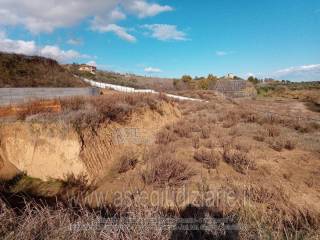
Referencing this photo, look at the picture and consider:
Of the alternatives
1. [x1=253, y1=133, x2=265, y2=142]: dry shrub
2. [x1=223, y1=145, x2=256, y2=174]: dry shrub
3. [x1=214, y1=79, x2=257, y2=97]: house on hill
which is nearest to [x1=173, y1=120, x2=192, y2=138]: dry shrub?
[x1=223, y1=145, x2=256, y2=174]: dry shrub

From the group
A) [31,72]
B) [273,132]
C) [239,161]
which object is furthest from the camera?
[31,72]

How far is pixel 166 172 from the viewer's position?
20.4ft

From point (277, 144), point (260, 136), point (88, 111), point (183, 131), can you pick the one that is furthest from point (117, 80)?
point (277, 144)

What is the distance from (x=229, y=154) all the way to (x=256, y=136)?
3254mm

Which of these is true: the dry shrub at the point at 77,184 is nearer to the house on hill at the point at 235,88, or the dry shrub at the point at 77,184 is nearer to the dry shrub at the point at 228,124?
the dry shrub at the point at 228,124

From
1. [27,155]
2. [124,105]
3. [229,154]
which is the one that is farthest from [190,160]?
[27,155]

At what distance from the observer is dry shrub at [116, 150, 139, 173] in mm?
6855

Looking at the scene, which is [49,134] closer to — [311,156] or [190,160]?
[190,160]

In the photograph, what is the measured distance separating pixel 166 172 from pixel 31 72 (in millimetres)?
22595

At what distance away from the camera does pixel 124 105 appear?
9984 mm

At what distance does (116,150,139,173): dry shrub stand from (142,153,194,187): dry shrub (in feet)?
2.02

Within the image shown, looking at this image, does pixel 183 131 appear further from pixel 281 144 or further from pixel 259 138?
pixel 281 144

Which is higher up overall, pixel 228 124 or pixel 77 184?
pixel 228 124

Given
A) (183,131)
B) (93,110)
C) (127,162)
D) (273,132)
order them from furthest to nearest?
(273,132)
(183,131)
(93,110)
(127,162)
